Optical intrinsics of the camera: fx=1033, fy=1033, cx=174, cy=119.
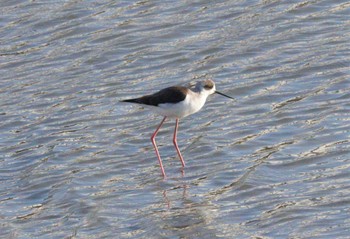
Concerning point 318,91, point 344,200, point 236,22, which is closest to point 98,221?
point 344,200

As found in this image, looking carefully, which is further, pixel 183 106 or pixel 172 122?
pixel 172 122

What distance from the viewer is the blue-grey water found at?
880 cm

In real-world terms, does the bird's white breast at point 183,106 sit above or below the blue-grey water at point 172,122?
above

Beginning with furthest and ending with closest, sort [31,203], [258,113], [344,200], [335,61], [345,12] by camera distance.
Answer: [345,12]
[335,61]
[258,113]
[31,203]
[344,200]

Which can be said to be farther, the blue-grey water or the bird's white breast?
the bird's white breast

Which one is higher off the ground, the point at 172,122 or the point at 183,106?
Answer: the point at 183,106

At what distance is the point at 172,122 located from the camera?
1173 cm

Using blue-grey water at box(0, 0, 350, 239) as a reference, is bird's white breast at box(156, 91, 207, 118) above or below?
above

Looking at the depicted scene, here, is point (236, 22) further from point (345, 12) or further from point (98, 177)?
point (98, 177)

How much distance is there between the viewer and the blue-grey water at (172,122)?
880cm

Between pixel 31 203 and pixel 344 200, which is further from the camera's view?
pixel 31 203

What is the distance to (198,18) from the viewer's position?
14133mm

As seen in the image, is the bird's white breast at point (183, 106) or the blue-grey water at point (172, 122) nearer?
the blue-grey water at point (172, 122)

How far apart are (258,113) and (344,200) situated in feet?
9.20
